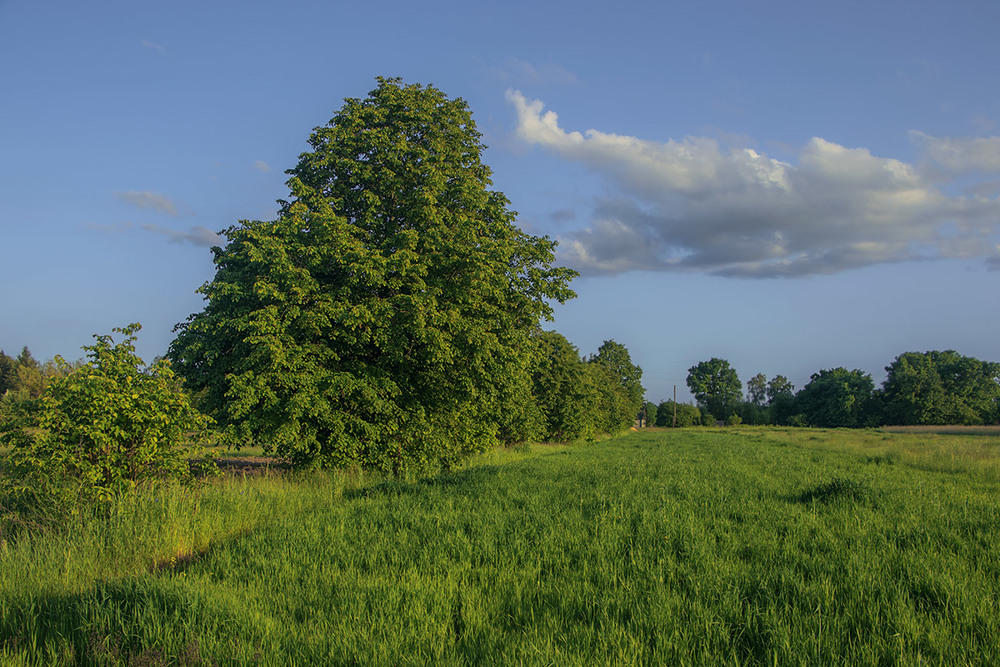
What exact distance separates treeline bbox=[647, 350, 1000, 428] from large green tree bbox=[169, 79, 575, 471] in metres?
98.8

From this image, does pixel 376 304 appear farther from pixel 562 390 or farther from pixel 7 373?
pixel 7 373

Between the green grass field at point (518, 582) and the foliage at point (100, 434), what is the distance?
754 mm

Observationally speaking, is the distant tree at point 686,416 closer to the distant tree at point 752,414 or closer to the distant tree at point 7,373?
the distant tree at point 752,414

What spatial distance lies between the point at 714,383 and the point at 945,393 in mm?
67115

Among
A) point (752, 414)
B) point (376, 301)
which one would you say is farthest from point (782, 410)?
point (376, 301)

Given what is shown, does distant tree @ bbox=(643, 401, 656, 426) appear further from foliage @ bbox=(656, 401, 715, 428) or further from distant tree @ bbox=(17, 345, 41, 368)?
distant tree @ bbox=(17, 345, 41, 368)

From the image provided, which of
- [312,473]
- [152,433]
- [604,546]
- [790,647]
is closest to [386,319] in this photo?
[312,473]

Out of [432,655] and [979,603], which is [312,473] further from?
[979,603]

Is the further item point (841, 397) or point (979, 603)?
point (841, 397)

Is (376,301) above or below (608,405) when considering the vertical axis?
above

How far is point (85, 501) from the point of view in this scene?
8.95m

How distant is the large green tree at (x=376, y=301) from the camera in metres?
14.5

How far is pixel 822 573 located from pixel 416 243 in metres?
13.5

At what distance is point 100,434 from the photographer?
28.8 feet
